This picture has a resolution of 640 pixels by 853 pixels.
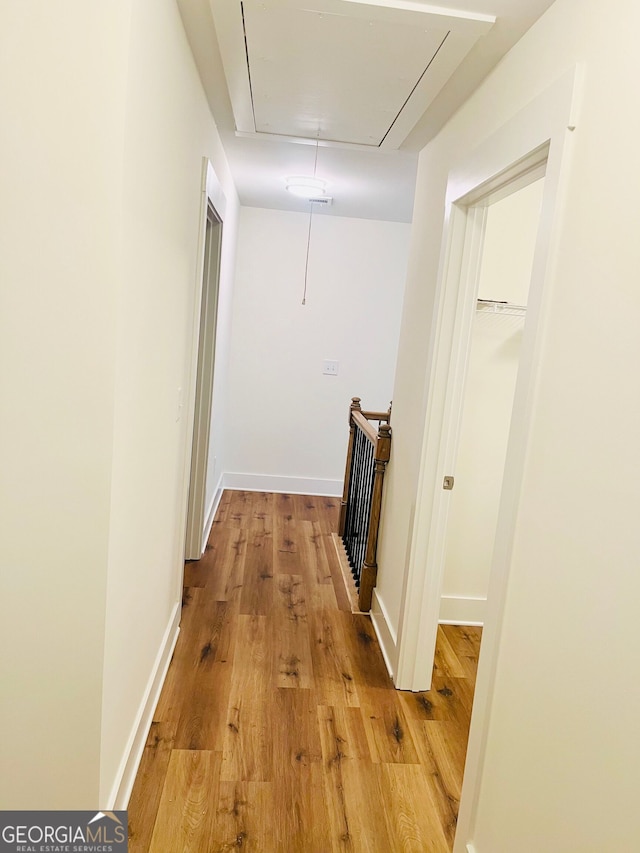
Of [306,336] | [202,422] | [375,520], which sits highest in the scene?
[306,336]

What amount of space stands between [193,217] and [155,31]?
36.6 inches

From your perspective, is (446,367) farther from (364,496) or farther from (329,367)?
(329,367)

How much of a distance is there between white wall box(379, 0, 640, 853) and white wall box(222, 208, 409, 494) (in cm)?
357

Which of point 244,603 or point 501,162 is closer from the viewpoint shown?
point 501,162

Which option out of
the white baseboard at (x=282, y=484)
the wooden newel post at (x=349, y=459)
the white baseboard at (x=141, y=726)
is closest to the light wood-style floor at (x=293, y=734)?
the white baseboard at (x=141, y=726)

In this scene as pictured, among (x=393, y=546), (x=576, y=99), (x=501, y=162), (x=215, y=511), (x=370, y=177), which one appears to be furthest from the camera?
(x=215, y=511)

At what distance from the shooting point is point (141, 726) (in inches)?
82.1

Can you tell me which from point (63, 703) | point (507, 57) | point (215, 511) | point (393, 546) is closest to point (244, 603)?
point (393, 546)

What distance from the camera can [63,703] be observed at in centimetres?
147

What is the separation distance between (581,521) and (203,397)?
2.73 m

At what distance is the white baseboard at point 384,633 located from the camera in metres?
2.74

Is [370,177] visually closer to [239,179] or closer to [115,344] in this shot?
[239,179]

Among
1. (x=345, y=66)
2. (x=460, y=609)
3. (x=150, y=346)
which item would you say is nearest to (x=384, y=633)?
(x=460, y=609)

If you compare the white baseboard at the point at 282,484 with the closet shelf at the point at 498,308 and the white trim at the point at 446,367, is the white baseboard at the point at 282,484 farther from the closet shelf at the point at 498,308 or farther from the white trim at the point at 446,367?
the white trim at the point at 446,367
